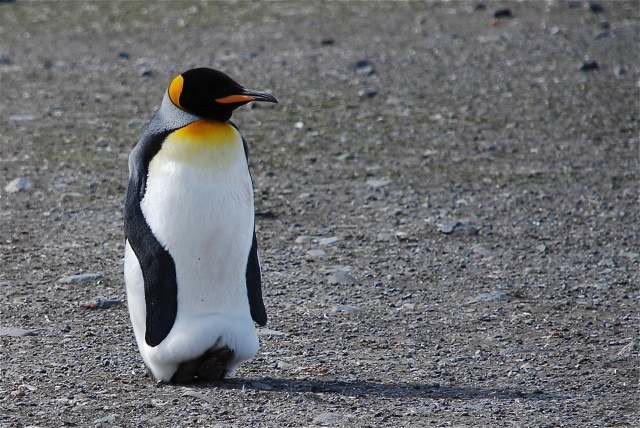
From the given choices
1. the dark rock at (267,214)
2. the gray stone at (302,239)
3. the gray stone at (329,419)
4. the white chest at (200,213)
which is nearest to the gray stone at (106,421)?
the white chest at (200,213)

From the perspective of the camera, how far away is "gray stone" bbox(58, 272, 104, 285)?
5.69 m

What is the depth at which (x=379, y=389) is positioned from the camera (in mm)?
4449

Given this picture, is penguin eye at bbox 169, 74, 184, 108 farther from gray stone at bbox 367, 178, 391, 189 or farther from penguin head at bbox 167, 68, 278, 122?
gray stone at bbox 367, 178, 391, 189

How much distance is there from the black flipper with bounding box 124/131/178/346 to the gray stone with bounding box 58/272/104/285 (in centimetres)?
136

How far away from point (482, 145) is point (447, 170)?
25.6 inches

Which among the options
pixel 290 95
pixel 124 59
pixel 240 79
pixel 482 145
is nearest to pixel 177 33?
pixel 124 59

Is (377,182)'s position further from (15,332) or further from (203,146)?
(203,146)

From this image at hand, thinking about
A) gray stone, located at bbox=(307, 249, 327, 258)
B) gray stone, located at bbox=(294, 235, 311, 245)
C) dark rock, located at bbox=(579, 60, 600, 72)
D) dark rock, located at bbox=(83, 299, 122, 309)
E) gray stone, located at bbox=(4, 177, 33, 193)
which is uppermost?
gray stone, located at bbox=(4, 177, 33, 193)

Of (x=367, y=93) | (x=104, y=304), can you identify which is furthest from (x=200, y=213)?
(x=367, y=93)

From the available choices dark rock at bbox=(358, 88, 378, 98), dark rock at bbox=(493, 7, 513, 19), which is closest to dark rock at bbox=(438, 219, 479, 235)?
dark rock at bbox=(358, 88, 378, 98)

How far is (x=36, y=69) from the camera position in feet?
34.4

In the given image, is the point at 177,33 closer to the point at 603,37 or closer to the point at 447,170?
the point at 603,37

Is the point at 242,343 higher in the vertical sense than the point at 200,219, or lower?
lower

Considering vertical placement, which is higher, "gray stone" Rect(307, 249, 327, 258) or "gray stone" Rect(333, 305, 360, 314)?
"gray stone" Rect(307, 249, 327, 258)
